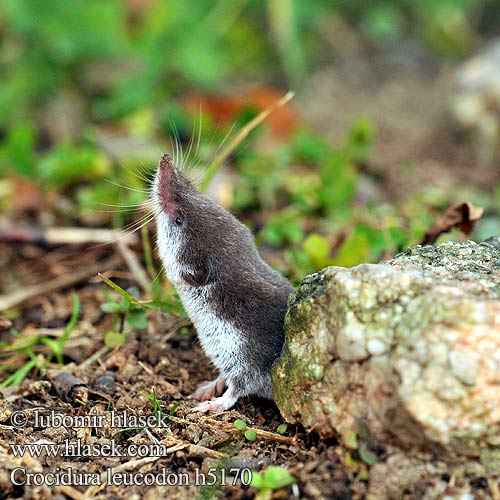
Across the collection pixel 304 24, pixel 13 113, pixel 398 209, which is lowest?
pixel 398 209

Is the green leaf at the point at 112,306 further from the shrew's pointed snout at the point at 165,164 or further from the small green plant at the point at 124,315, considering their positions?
the shrew's pointed snout at the point at 165,164

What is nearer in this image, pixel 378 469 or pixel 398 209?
pixel 378 469

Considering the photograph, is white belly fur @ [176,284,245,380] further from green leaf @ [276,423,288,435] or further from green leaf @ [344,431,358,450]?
green leaf @ [344,431,358,450]

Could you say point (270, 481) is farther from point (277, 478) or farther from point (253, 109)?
point (253, 109)

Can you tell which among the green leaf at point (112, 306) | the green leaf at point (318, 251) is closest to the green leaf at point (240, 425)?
the green leaf at point (112, 306)

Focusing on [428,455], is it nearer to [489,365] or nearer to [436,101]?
[489,365]

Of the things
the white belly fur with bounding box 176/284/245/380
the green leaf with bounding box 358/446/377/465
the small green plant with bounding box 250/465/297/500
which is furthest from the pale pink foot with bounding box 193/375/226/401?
the green leaf with bounding box 358/446/377/465

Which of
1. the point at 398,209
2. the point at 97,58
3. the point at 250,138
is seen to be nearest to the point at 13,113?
the point at 97,58
